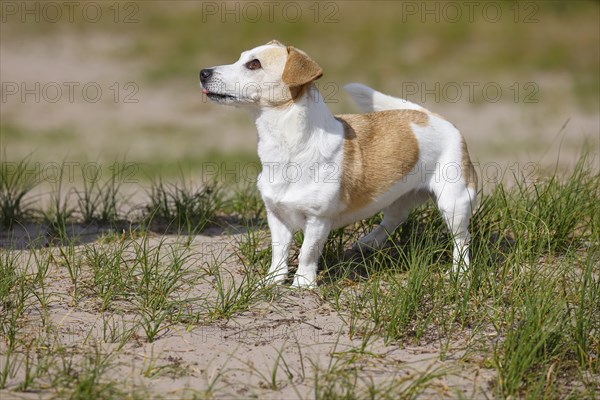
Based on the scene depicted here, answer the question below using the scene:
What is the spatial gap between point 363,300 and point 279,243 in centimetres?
61

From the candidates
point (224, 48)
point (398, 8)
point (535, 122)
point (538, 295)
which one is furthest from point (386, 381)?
point (398, 8)

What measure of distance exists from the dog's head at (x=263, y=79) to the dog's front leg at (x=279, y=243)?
0.65 meters

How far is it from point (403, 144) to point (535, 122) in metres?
6.75

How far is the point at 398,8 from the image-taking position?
14.8 meters

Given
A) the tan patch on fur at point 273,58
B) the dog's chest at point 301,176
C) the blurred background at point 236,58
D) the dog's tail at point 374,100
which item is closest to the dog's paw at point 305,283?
the dog's chest at point 301,176

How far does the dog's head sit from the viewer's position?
14.6 feet

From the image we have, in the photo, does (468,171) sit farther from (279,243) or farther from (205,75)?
(205,75)

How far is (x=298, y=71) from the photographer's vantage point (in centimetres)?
444

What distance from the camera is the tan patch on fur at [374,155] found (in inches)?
185

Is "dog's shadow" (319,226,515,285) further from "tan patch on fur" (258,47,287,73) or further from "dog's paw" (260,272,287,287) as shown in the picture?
"tan patch on fur" (258,47,287,73)

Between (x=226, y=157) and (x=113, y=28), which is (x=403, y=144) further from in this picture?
(x=113, y=28)

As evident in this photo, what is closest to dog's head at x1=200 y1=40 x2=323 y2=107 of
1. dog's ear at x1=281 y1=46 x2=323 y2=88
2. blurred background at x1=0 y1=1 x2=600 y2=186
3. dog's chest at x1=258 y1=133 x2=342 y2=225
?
dog's ear at x1=281 y1=46 x2=323 y2=88

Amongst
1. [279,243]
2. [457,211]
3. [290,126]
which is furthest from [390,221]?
[290,126]

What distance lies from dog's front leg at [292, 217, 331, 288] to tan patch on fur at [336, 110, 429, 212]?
0.60ft
